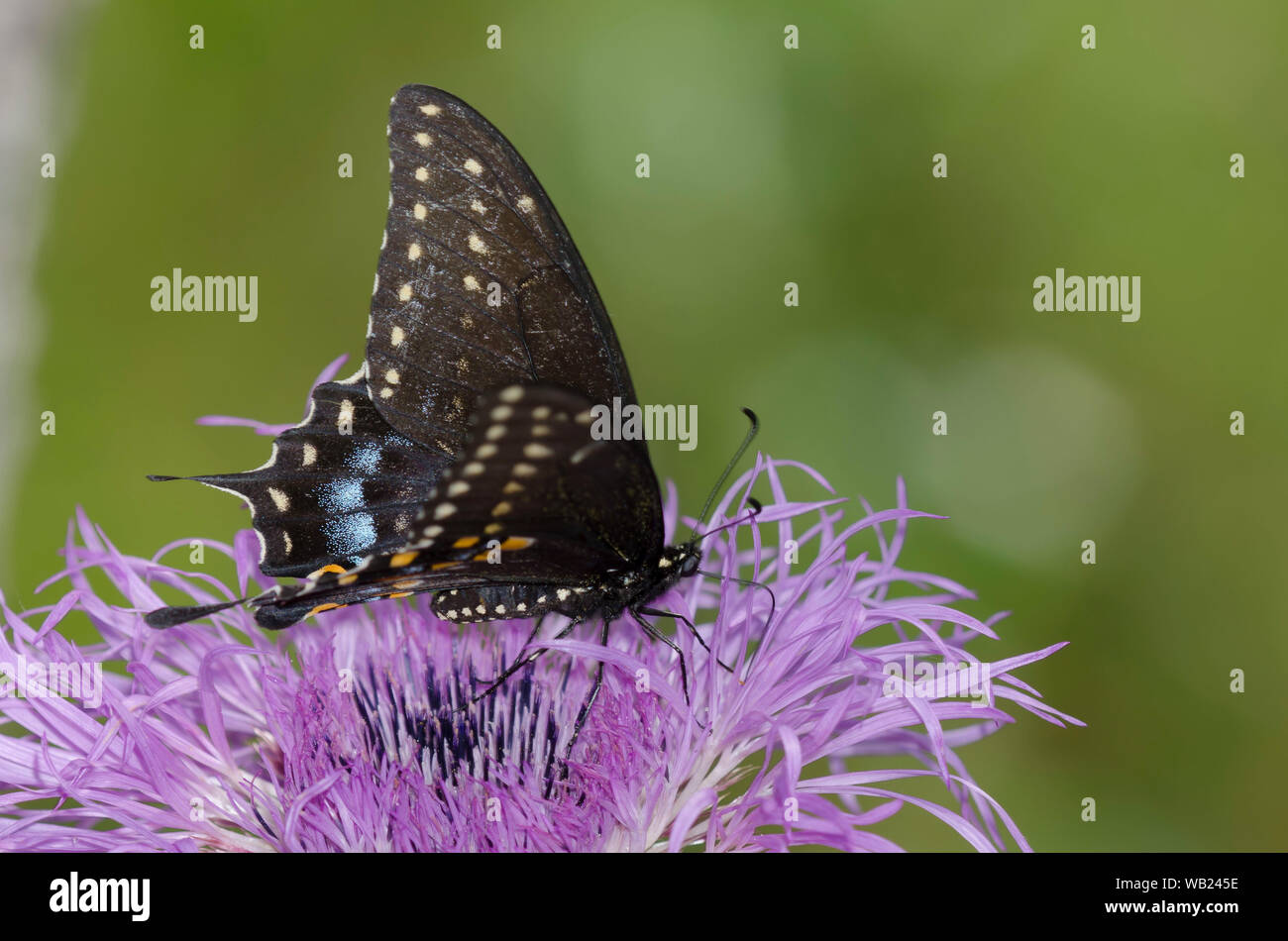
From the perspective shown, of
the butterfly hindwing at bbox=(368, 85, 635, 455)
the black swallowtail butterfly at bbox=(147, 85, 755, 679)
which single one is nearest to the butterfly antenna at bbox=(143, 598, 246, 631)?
the black swallowtail butterfly at bbox=(147, 85, 755, 679)

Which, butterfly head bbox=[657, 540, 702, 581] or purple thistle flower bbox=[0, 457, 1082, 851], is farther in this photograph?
butterfly head bbox=[657, 540, 702, 581]

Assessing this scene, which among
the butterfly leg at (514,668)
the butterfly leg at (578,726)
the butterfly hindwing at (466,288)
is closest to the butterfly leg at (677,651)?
the butterfly leg at (578,726)

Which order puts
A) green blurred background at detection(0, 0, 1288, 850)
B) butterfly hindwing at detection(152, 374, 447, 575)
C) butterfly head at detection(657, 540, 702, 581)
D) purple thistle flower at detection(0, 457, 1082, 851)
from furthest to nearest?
green blurred background at detection(0, 0, 1288, 850) < butterfly hindwing at detection(152, 374, 447, 575) < butterfly head at detection(657, 540, 702, 581) < purple thistle flower at detection(0, 457, 1082, 851)

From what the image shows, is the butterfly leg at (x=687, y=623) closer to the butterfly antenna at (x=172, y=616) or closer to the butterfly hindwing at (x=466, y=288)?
the butterfly hindwing at (x=466, y=288)

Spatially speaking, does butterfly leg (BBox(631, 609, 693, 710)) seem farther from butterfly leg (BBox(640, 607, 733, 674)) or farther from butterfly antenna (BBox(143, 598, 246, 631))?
butterfly antenna (BBox(143, 598, 246, 631))

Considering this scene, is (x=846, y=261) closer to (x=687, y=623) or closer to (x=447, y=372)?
(x=447, y=372)

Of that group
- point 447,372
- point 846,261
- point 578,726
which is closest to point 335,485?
point 447,372
